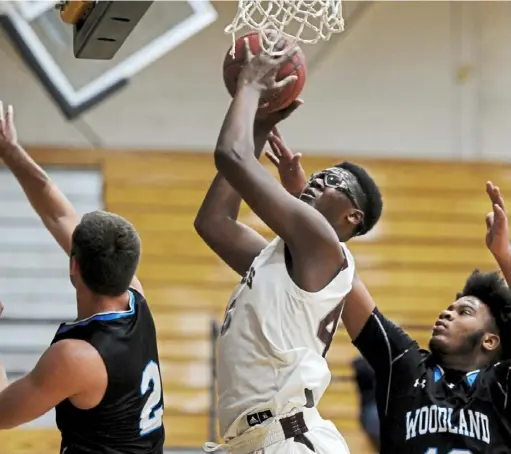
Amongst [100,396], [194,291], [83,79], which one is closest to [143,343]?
[100,396]

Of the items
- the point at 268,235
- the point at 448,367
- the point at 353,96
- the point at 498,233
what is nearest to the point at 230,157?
the point at 498,233

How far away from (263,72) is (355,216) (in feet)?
1.98

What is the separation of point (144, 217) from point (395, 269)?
2428 millimetres

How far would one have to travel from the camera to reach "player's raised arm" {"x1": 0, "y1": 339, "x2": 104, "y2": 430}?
109 inches

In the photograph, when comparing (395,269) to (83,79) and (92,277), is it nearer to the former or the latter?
(83,79)

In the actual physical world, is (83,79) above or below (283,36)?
below

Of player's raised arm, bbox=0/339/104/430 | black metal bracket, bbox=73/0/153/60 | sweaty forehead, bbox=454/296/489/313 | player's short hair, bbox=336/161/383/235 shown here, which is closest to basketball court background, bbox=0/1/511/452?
black metal bracket, bbox=73/0/153/60

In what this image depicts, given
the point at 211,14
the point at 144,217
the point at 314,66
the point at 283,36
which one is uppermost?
the point at 283,36

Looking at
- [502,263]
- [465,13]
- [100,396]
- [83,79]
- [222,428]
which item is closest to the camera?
[100,396]

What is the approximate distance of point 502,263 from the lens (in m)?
3.81

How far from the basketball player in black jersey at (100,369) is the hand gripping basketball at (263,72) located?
2.08 feet

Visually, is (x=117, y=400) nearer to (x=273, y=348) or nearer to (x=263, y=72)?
(x=273, y=348)

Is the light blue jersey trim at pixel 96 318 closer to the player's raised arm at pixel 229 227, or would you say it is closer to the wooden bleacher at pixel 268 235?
the player's raised arm at pixel 229 227

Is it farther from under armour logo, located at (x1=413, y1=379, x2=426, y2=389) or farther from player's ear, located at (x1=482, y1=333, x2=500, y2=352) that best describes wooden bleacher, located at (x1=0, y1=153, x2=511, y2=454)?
under armour logo, located at (x1=413, y1=379, x2=426, y2=389)
